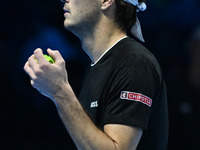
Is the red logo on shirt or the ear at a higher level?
the ear

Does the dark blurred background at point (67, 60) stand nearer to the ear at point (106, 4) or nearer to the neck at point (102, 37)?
the neck at point (102, 37)

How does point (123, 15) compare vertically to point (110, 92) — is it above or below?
above

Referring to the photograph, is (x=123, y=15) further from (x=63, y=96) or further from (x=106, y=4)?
(x=63, y=96)

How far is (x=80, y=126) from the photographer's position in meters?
1.69

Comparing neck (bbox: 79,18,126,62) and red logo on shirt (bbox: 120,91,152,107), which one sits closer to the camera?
red logo on shirt (bbox: 120,91,152,107)

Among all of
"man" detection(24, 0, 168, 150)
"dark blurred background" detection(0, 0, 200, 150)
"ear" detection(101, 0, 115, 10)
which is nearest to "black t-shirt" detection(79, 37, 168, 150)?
"man" detection(24, 0, 168, 150)

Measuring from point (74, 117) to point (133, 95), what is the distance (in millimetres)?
313

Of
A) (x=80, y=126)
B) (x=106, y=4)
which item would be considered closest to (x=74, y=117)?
(x=80, y=126)

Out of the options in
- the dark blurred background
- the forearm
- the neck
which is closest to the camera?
the forearm

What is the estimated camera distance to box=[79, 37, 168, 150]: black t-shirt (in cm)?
175

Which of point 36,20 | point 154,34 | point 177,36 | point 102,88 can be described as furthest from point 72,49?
point 102,88

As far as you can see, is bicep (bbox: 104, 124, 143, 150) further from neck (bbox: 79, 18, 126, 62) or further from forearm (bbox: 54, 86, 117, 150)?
neck (bbox: 79, 18, 126, 62)

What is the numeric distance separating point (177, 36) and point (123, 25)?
9.39 ft

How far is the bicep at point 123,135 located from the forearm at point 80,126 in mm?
24
